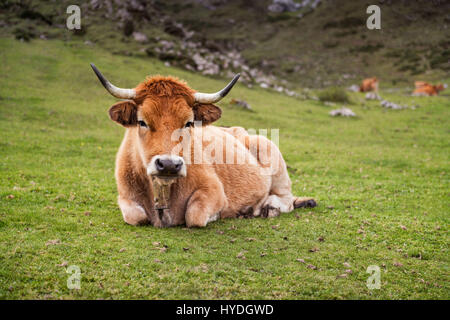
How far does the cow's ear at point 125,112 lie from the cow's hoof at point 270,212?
330 centimetres

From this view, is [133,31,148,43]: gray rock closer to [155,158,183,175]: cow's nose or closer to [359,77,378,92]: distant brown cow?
[359,77,378,92]: distant brown cow

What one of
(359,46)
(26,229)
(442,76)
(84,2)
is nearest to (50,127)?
(26,229)

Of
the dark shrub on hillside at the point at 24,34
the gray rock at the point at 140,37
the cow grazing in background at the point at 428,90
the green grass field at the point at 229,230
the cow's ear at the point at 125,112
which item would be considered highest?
the gray rock at the point at 140,37

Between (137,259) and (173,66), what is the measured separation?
89.5ft

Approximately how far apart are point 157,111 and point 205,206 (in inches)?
75.1

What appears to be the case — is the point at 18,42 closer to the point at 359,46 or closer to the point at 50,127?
the point at 50,127

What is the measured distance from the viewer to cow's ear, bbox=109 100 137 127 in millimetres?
6254

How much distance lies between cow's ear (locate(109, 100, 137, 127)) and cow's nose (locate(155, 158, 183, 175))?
1198mm

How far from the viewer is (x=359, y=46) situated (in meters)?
60.1

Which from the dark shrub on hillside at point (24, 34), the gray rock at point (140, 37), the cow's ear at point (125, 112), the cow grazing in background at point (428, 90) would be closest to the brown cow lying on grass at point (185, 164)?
the cow's ear at point (125, 112)

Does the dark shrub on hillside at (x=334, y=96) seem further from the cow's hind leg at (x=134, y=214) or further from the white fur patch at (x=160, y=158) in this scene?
the white fur patch at (x=160, y=158)

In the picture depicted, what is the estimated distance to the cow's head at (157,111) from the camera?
5.89 m

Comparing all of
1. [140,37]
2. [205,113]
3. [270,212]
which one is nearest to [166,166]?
[205,113]

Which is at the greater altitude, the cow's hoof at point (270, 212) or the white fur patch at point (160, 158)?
the white fur patch at point (160, 158)
